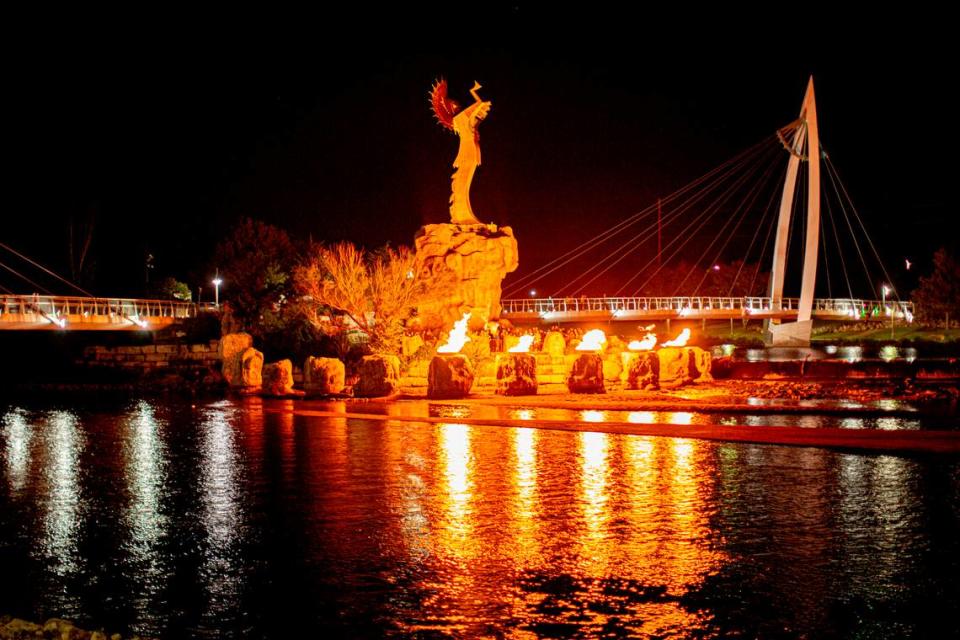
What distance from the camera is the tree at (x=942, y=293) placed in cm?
5212

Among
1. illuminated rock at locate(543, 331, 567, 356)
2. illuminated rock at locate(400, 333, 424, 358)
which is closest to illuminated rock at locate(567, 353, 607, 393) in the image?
illuminated rock at locate(543, 331, 567, 356)

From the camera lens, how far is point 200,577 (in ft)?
23.0

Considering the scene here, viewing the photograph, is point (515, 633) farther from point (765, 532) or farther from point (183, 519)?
point (183, 519)

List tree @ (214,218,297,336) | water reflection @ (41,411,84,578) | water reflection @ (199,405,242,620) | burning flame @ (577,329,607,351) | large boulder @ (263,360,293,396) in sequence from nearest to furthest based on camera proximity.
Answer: water reflection @ (199,405,242,620) → water reflection @ (41,411,84,578) → large boulder @ (263,360,293,396) → burning flame @ (577,329,607,351) → tree @ (214,218,297,336)

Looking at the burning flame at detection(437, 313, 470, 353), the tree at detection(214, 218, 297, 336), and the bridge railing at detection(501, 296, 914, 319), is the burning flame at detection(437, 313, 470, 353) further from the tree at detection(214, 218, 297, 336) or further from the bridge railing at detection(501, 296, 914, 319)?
the bridge railing at detection(501, 296, 914, 319)

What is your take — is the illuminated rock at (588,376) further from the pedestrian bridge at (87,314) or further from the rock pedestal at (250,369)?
the pedestrian bridge at (87,314)

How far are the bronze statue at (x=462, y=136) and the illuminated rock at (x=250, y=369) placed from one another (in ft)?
33.0

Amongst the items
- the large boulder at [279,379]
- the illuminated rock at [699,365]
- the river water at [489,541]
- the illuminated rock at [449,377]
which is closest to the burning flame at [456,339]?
the illuminated rock at [449,377]

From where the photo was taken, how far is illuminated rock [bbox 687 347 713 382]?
2878 cm

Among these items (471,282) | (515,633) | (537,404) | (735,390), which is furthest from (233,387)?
(515,633)

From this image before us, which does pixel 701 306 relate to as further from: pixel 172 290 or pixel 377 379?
pixel 377 379

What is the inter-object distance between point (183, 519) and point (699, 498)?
544 centimetres

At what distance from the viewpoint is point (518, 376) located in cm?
2364

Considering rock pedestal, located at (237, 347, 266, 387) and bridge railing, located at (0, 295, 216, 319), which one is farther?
bridge railing, located at (0, 295, 216, 319)
